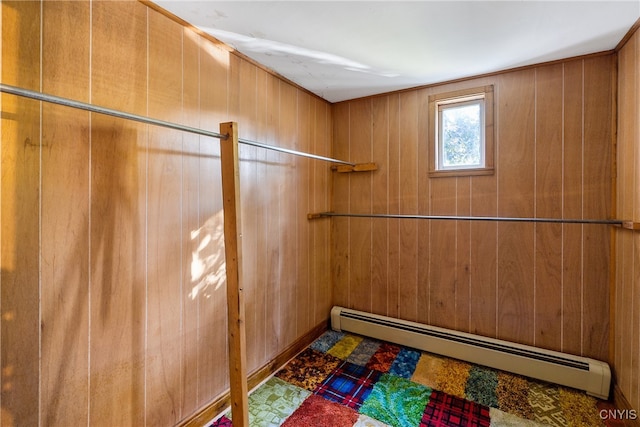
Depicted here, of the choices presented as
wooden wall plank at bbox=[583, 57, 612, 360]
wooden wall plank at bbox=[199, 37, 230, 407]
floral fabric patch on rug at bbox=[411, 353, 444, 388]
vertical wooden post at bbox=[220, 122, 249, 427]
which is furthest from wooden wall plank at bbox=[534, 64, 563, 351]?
wooden wall plank at bbox=[199, 37, 230, 407]

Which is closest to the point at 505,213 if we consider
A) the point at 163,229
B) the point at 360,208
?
the point at 360,208

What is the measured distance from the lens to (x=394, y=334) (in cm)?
263

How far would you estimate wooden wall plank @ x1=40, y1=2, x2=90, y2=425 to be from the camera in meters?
1.12

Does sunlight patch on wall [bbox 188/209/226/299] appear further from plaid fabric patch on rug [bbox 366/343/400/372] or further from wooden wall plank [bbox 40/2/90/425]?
plaid fabric patch on rug [bbox 366/343/400/372]

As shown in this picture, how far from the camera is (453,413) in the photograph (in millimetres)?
1819

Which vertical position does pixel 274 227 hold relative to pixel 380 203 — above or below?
below

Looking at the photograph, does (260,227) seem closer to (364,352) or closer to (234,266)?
(234,266)

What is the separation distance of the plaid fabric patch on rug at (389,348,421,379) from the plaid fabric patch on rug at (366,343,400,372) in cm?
4

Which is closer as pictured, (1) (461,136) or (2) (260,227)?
(2) (260,227)

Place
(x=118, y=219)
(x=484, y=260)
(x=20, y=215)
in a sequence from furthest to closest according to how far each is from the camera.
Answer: (x=484, y=260) < (x=118, y=219) < (x=20, y=215)

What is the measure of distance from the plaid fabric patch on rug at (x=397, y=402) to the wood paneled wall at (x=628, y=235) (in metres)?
1.17

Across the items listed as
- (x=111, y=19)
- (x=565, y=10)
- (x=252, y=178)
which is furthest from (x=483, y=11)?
(x=111, y=19)

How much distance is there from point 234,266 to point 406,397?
5.01 ft

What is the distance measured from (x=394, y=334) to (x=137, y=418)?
198cm
